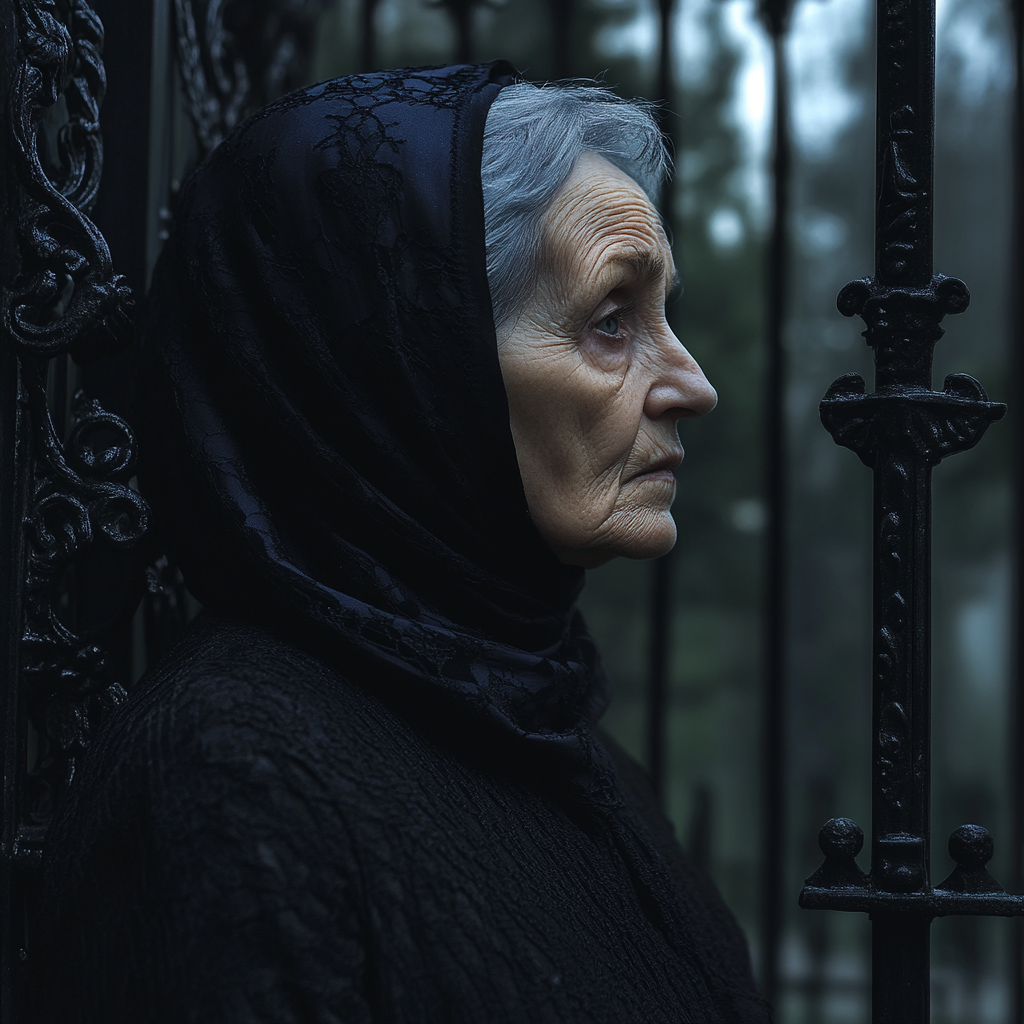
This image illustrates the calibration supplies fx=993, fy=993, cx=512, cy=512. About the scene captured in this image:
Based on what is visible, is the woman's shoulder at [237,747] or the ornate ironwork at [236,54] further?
the ornate ironwork at [236,54]

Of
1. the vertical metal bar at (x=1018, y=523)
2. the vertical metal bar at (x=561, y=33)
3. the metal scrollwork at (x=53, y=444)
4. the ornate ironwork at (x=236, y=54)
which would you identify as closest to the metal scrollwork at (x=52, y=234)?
the metal scrollwork at (x=53, y=444)

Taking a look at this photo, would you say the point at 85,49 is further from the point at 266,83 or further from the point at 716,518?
the point at 716,518

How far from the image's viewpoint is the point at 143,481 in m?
1.20

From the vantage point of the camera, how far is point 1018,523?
7.02ft

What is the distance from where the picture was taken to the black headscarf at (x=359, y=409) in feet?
3.48

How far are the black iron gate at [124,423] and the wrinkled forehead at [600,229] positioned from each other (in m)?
0.27

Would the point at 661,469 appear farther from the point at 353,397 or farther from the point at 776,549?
the point at 776,549

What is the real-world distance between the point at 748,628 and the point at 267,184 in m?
3.05

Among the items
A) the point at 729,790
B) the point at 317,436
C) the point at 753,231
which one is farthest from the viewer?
the point at 729,790

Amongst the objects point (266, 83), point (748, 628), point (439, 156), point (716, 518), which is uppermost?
point (266, 83)

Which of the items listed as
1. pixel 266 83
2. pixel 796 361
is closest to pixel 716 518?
pixel 796 361

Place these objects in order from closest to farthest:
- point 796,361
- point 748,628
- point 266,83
→ point 266,83
point 796,361
point 748,628

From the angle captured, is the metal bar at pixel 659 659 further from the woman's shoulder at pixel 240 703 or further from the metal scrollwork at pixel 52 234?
the metal scrollwork at pixel 52 234

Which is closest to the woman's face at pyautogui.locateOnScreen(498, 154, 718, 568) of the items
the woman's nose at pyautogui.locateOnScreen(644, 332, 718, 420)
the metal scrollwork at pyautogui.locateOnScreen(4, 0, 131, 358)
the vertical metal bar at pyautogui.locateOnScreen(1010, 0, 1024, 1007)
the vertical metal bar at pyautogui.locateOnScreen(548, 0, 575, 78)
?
the woman's nose at pyautogui.locateOnScreen(644, 332, 718, 420)
